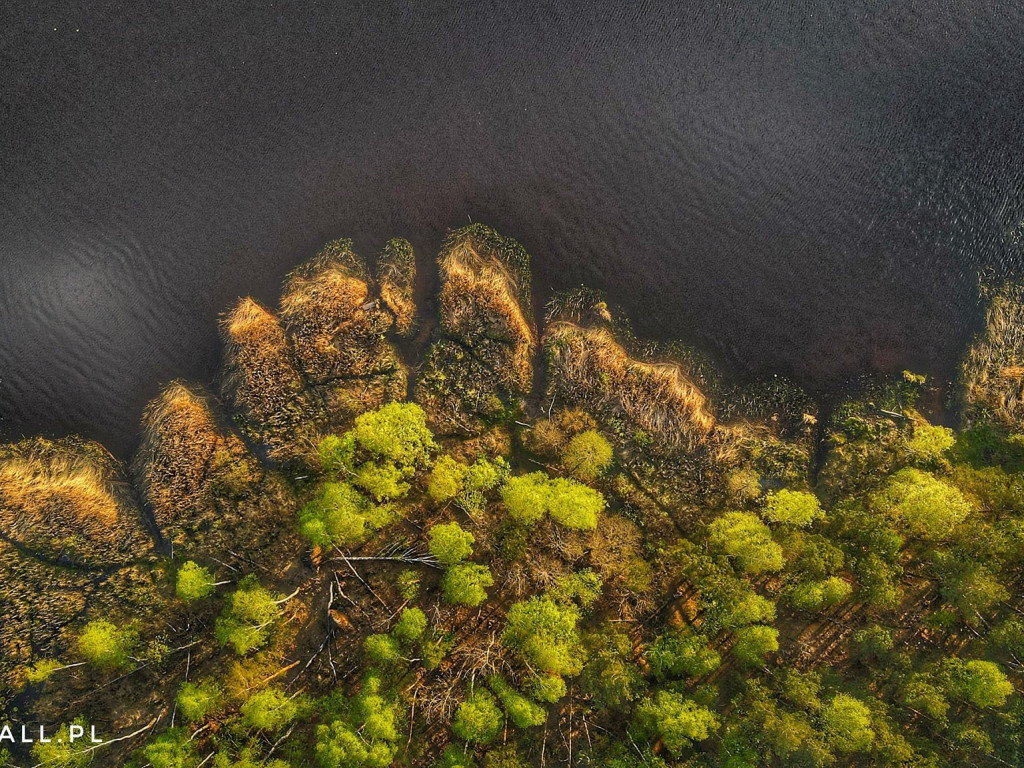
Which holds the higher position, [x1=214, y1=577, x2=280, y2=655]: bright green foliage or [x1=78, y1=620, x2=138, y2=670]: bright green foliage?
[x1=78, y1=620, x2=138, y2=670]: bright green foliage

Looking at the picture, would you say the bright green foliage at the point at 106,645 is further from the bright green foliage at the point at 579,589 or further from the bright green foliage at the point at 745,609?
the bright green foliage at the point at 745,609

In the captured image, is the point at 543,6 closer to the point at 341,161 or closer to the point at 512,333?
the point at 341,161

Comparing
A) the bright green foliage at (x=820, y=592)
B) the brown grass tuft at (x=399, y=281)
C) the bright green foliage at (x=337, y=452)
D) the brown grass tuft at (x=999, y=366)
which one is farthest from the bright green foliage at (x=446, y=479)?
the brown grass tuft at (x=999, y=366)

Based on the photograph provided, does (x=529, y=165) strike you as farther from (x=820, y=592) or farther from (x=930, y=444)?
(x=820, y=592)

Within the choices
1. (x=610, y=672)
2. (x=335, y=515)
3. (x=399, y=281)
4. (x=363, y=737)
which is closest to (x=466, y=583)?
(x=335, y=515)

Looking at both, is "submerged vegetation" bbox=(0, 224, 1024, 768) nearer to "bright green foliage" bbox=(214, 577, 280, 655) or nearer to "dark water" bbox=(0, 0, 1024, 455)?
"bright green foliage" bbox=(214, 577, 280, 655)

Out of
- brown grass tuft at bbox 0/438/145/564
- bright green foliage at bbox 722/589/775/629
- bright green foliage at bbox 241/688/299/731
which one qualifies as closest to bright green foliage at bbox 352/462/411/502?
bright green foliage at bbox 241/688/299/731
